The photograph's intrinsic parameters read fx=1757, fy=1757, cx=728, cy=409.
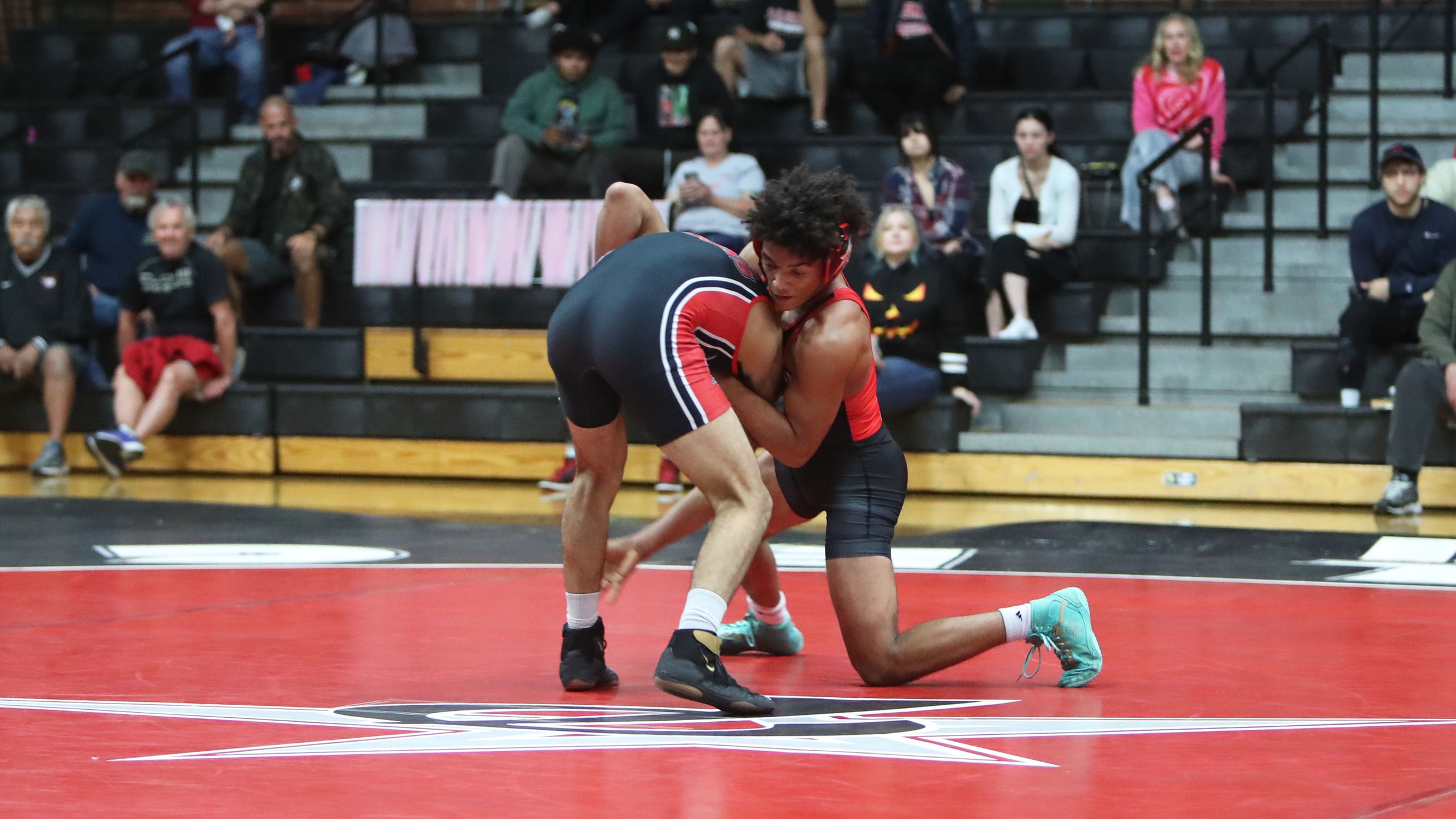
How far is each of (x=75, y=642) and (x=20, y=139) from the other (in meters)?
7.34

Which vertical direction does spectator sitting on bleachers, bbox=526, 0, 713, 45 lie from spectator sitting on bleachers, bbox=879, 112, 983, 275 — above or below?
above

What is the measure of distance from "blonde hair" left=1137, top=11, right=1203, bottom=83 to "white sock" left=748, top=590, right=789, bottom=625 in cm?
547

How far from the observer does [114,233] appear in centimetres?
913

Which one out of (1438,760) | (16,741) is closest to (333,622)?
(16,741)

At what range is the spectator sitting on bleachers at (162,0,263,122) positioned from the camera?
35.9 ft

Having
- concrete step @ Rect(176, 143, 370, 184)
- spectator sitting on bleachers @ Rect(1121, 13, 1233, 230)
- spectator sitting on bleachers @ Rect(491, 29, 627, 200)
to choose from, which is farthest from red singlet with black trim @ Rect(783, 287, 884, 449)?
concrete step @ Rect(176, 143, 370, 184)

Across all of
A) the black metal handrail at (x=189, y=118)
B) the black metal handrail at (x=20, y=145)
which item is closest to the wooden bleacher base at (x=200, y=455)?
the black metal handrail at (x=189, y=118)

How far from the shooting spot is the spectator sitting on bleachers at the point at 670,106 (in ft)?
29.5

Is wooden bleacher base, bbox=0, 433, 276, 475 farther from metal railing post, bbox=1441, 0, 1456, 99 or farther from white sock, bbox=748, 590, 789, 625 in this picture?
metal railing post, bbox=1441, 0, 1456, 99

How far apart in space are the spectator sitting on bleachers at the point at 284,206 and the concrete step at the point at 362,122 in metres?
1.41

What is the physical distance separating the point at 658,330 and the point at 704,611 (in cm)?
55

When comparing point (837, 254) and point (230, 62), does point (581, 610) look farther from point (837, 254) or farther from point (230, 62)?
point (230, 62)

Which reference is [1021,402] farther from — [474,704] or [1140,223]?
[474,704]

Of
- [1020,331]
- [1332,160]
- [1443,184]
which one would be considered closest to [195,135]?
[1020,331]
